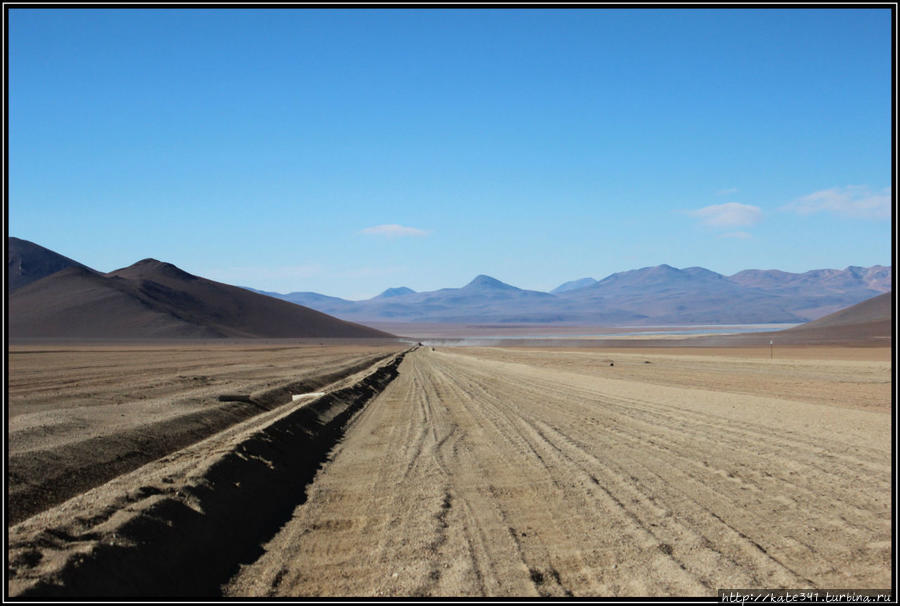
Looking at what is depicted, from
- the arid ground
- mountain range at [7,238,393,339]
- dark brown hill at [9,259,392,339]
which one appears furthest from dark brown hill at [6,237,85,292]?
the arid ground

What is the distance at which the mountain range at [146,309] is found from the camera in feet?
392

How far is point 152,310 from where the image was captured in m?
128

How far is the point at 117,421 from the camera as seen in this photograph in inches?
576

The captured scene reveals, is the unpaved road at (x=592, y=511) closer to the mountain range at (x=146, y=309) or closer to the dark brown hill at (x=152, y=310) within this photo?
the mountain range at (x=146, y=309)

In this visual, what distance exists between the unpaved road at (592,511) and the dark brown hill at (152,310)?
115 metres

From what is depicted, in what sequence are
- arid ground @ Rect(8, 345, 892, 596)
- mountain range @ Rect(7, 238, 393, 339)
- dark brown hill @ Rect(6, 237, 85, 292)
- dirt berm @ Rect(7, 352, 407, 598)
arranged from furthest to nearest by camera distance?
dark brown hill @ Rect(6, 237, 85, 292) → mountain range @ Rect(7, 238, 393, 339) → arid ground @ Rect(8, 345, 892, 596) → dirt berm @ Rect(7, 352, 407, 598)

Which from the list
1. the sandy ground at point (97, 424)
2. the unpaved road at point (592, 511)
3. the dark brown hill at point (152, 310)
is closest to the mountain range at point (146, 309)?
the dark brown hill at point (152, 310)

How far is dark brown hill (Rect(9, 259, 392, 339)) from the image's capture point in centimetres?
11925

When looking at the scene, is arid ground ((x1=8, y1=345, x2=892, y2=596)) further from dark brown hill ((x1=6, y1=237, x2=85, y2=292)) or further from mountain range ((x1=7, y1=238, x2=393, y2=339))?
dark brown hill ((x1=6, y1=237, x2=85, y2=292))

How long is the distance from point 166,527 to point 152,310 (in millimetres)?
132055

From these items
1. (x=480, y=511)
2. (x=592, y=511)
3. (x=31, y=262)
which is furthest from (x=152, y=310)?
(x=592, y=511)

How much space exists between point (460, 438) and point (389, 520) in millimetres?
5943

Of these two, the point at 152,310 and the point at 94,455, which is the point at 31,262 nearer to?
the point at 152,310

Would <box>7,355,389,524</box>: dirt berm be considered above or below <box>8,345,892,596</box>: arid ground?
above
